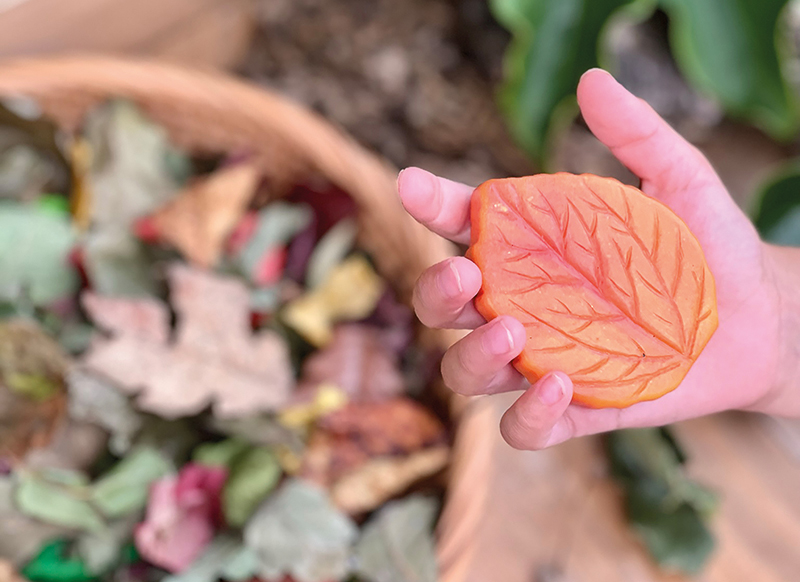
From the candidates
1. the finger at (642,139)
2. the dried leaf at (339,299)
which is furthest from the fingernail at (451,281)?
the dried leaf at (339,299)

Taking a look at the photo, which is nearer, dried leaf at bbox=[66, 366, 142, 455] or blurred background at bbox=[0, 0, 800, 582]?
dried leaf at bbox=[66, 366, 142, 455]

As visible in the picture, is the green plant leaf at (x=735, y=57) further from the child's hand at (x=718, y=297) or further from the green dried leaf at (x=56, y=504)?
the green dried leaf at (x=56, y=504)

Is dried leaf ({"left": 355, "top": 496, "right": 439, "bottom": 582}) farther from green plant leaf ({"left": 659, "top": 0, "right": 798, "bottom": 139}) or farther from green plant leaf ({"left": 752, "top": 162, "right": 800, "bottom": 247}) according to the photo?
green plant leaf ({"left": 659, "top": 0, "right": 798, "bottom": 139})

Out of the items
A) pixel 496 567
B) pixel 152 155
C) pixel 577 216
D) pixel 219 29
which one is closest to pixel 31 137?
pixel 152 155

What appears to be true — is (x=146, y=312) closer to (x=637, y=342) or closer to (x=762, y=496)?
(x=637, y=342)

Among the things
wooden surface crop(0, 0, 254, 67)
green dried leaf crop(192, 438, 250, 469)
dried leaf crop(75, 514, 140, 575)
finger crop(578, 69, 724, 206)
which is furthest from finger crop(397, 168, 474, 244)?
wooden surface crop(0, 0, 254, 67)

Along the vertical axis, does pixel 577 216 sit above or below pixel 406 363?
above
